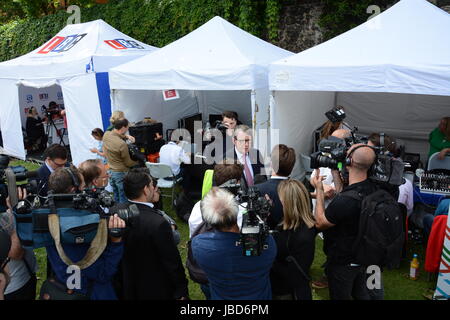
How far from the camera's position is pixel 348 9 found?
819cm

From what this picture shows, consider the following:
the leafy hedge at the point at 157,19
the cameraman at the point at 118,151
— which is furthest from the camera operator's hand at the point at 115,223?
the leafy hedge at the point at 157,19

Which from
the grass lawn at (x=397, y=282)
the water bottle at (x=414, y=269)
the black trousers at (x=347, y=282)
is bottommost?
the grass lawn at (x=397, y=282)

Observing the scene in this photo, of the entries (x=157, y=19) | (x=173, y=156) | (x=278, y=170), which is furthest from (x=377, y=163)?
(x=157, y=19)

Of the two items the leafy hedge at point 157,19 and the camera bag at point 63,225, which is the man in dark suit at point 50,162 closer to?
the camera bag at point 63,225

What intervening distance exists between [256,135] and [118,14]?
8.70m

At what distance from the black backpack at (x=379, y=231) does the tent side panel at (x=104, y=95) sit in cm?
581

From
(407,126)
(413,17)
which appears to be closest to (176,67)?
(413,17)

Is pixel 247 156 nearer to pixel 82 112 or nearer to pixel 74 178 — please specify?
pixel 74 178

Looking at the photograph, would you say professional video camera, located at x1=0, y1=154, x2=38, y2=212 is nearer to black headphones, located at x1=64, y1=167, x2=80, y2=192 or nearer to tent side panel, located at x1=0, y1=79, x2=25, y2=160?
black headphones, located at x1=64, y1=167, x2=80, y2=192

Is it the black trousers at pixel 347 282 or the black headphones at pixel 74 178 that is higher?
the black headphones at pixel 74 178

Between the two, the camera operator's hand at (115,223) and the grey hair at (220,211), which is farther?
the camera operator's hand at (115,223)

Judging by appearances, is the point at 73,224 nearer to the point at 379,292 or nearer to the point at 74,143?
the point at 379,292

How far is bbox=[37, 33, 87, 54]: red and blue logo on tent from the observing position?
26.7 feet

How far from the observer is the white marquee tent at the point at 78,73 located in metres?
7.24
